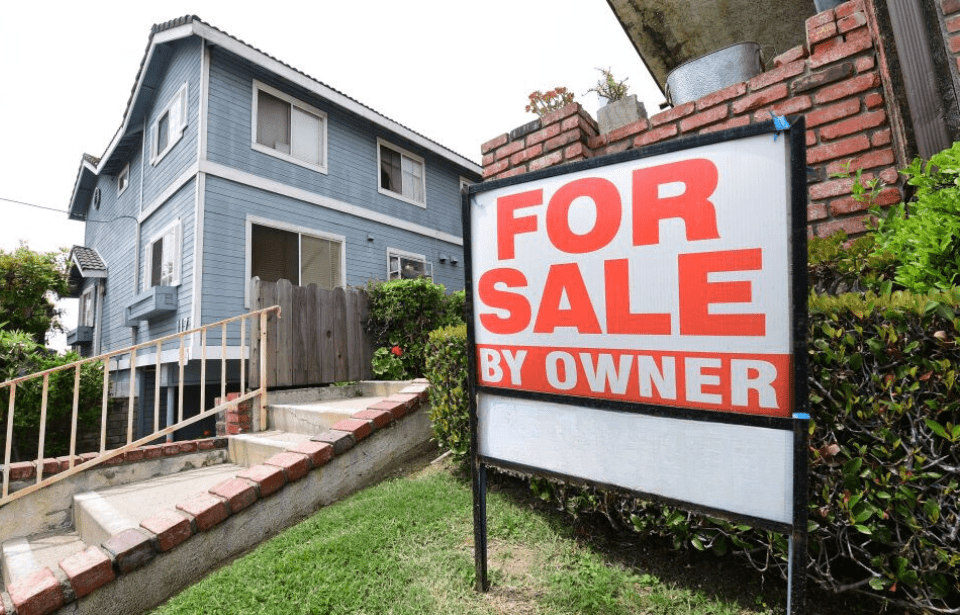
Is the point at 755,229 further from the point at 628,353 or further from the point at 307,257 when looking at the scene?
the point at 307,257

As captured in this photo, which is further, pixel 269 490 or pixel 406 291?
pixel 406 291

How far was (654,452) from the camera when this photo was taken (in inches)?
61.9

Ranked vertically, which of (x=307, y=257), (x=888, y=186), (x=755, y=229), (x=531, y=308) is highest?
(x=307, y=257)

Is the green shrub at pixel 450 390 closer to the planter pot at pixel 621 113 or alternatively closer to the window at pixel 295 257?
the planter pot at pixel 621 113

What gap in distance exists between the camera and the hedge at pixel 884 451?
140 cm

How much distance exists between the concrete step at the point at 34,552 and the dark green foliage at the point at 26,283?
10810 millimetres

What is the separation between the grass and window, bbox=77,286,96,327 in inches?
594

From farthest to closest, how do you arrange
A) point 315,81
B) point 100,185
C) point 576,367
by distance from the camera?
point 100,185 < point 315,81 < point 576,367

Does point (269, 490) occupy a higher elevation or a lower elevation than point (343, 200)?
lower

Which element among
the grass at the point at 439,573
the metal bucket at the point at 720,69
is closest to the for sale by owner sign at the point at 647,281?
the grass at the point at 439,573

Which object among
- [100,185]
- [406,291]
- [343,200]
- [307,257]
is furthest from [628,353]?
[100,185]

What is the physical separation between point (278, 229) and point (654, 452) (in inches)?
361

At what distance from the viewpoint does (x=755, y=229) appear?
139 centimetres

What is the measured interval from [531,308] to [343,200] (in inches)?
373
